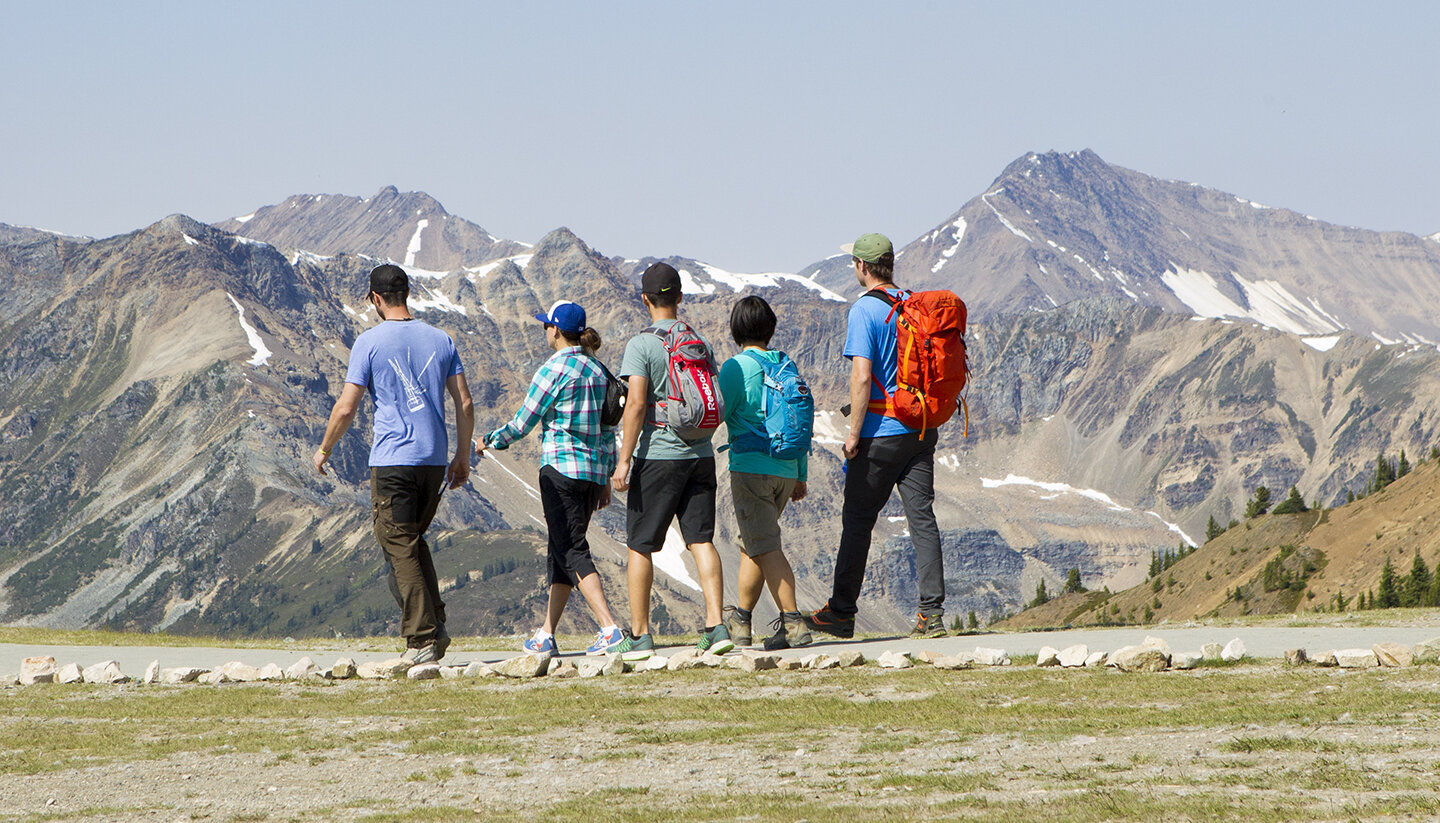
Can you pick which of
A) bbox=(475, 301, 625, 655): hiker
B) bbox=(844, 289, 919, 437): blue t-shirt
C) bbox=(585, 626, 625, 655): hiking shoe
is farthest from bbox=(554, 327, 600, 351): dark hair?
bbox=(585, 626, 625, 655): hiking shoe

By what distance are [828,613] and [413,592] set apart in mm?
4651

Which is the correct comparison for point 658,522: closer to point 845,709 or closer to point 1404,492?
point 845,709

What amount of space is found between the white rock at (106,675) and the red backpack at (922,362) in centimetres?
826

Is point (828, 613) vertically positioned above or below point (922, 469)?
below

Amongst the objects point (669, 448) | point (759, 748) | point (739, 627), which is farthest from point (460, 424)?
point (759, 748)

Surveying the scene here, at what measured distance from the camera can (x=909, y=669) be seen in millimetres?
12969

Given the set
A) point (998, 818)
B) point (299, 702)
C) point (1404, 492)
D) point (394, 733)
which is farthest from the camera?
point (1404, 492)

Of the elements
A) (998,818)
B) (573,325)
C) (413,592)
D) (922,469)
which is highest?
(573,325)

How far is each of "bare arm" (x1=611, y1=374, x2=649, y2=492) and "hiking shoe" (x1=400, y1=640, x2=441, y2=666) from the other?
2.59 metres

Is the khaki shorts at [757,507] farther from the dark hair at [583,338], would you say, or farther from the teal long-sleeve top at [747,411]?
the dark hair at [583,338]

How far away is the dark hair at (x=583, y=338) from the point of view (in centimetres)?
1502

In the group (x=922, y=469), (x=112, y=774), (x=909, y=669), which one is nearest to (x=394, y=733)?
(x=112, y=774)

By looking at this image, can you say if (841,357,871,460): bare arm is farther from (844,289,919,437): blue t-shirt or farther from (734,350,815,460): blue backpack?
(734,350,815,460): blue backpack

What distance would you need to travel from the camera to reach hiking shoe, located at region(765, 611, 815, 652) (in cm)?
1452
